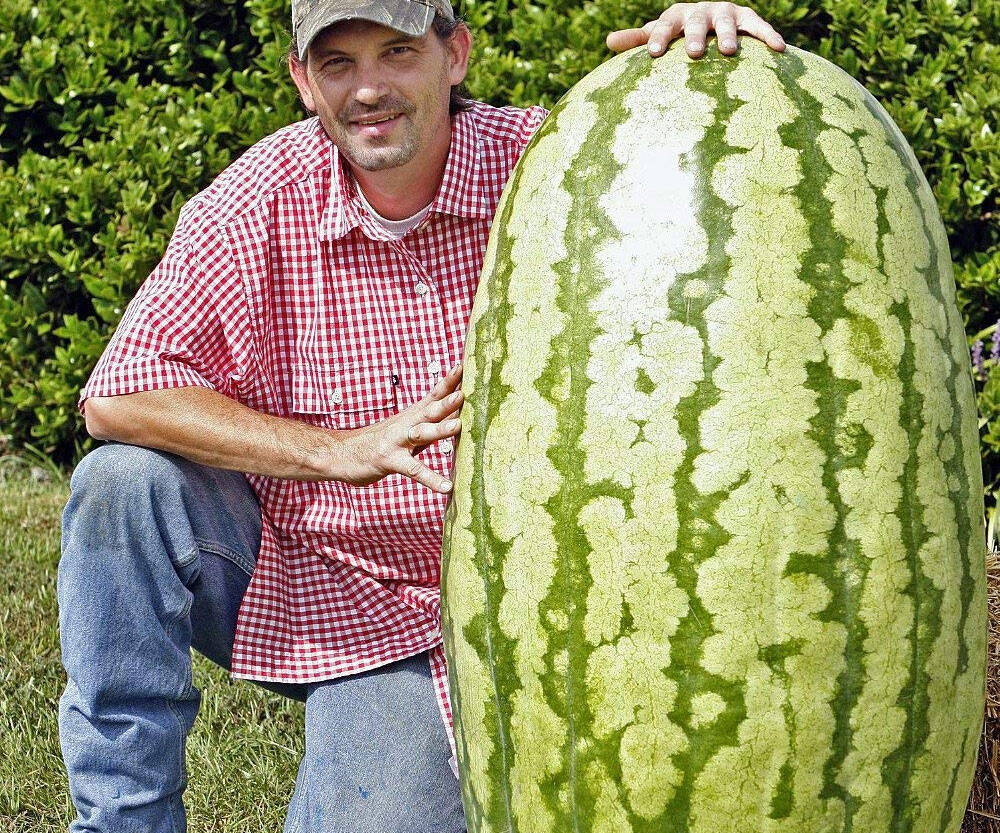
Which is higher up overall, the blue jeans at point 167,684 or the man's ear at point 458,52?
the man's ear at point 458,52

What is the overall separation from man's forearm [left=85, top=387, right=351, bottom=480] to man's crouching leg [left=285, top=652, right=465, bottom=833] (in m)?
0.62

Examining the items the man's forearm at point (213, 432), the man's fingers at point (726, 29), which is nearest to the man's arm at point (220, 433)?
the man's forearm at point (213, 432)

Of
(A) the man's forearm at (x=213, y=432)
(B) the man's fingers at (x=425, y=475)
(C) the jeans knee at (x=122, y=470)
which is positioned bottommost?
(C) the jeans knee at (x=122, y=470)

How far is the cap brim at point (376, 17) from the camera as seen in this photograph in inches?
122

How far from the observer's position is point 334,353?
323 centimetres

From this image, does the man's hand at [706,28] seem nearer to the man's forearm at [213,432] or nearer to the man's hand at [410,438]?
→ the man's hand at [410,438]

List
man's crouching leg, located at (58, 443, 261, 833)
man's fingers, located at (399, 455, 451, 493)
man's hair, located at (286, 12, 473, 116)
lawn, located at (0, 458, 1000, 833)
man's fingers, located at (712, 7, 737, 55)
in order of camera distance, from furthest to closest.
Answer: lawn, located at (0, 458, 1000, 833), man's hair, located at (286, 12, 473, 116), man's crouching leg, located at (58, 443, 261, 833), man's fingers, located at (399, 455, 451, 493), man's fingers, located at (712, 7, 737, 55)

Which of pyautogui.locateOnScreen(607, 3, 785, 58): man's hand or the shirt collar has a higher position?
pyautogui.locateOnScreen(607, 3, 785, 58): man's hand

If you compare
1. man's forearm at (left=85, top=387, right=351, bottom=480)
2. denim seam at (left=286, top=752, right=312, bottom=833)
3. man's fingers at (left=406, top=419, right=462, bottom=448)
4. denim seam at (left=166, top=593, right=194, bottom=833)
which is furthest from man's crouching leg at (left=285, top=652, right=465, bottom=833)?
man's fingers at (left=406, top=419, right=462, bottom=448)

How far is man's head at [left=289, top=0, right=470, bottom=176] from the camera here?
3119 millimetres

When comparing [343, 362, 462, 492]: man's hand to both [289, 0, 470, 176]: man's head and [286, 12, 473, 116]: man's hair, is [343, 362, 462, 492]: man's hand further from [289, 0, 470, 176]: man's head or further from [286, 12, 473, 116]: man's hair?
[286, 12, 473, 116]: man's hair

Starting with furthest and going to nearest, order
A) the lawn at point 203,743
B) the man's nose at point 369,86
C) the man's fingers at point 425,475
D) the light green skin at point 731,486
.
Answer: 1. the lawn at point 203,743
2. the man's nose at point 369,86
3. the man's fingers at point 425,475
4. the light green skin at point 731,486

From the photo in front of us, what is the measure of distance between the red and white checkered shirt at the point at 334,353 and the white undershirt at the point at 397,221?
18 mm

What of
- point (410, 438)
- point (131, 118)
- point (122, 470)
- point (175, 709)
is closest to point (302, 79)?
point (122, 470)
